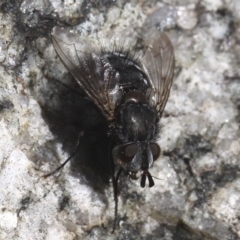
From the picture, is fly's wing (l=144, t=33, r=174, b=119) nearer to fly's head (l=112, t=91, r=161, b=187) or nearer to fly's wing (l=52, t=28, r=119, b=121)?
fly's head (l=112, t=91, r=161, b=187)

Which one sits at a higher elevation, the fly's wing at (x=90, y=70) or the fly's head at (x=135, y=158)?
the fly's wing at (x=90, y=70)

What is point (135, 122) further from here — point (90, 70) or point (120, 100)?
point (90, 70)

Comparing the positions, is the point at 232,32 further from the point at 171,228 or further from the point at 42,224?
the point at 42,224

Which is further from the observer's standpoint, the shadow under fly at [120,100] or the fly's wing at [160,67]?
the fly's wing at [160,67]

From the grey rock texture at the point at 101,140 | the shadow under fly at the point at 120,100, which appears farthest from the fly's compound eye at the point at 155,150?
the grey rock texture at the point at 101,140

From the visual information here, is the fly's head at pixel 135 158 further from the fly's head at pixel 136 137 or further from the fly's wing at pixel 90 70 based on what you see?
the fly's wing at pixel 90 70

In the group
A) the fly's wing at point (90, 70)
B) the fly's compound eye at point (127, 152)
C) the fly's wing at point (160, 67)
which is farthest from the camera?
the fly's wing at point (160, 67)

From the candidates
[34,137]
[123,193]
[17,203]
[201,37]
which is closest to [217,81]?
[201,37]

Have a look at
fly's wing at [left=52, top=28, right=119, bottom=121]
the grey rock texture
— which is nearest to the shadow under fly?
fly's wing at [left=52, top=28, right=119, bottom=121]
